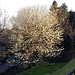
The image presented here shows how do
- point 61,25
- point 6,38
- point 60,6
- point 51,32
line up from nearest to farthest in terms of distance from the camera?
point 6,38 < point 51,32 < point 61,25 < point 60,6

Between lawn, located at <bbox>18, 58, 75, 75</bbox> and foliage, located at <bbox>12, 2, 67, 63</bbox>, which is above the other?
foliage, located at <bbox>12, 2, 67, 63</bbox>

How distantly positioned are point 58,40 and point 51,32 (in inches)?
64.5

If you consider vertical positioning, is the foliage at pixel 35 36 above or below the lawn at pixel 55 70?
above

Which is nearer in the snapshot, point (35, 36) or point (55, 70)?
point (55, 70)

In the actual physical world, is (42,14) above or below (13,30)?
above

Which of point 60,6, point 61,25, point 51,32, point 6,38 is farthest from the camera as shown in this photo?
point 60,6

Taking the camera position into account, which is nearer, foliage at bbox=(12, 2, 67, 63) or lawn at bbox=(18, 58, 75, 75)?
lawn at bbox=(18, 58, 75, 75)

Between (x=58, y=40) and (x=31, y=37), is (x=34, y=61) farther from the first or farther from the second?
(x=58, y=40)

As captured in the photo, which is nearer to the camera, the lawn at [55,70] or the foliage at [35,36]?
the lawn at [55,70]

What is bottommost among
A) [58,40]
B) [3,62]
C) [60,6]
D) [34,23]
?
[3,62]

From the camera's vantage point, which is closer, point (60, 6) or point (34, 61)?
point (34, 61)

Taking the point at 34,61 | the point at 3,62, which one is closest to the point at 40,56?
the point at 34,61

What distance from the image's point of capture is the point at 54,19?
34719 mm

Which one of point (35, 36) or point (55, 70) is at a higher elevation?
point (35, 36)
